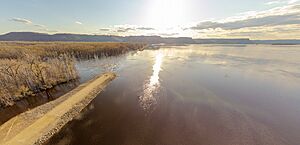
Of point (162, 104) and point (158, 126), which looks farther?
point (162, 104)

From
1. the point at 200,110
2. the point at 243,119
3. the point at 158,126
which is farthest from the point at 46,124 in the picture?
the point at 243,119

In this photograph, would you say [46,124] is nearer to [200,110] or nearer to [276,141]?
[200,110]

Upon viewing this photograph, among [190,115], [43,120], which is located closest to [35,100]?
[43,120]

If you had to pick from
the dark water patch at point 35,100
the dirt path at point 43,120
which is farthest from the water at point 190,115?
the dark water patch at point 35,100

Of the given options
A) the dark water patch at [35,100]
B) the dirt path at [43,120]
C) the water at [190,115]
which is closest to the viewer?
the dirt path at [43,120]

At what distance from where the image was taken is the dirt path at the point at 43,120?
14058 millimetres

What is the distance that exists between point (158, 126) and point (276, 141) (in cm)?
901

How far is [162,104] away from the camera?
2194cm

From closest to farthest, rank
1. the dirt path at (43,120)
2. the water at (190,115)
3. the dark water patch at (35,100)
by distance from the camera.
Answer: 1. the dirt path at (43,120)
2. the water at (190,115)
3. the dark water patch at (35,100)

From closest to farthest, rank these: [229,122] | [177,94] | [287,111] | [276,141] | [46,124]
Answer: [276,141], [46,124], [229,122], [287,111], [177,94]

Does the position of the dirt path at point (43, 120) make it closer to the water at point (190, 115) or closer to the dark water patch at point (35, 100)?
the water at point (190, 115)

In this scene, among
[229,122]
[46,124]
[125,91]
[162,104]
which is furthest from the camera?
[125,91]

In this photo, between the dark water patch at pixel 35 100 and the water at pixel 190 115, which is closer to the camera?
the water at pixel 190 115

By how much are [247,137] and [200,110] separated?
5800 millimetres
